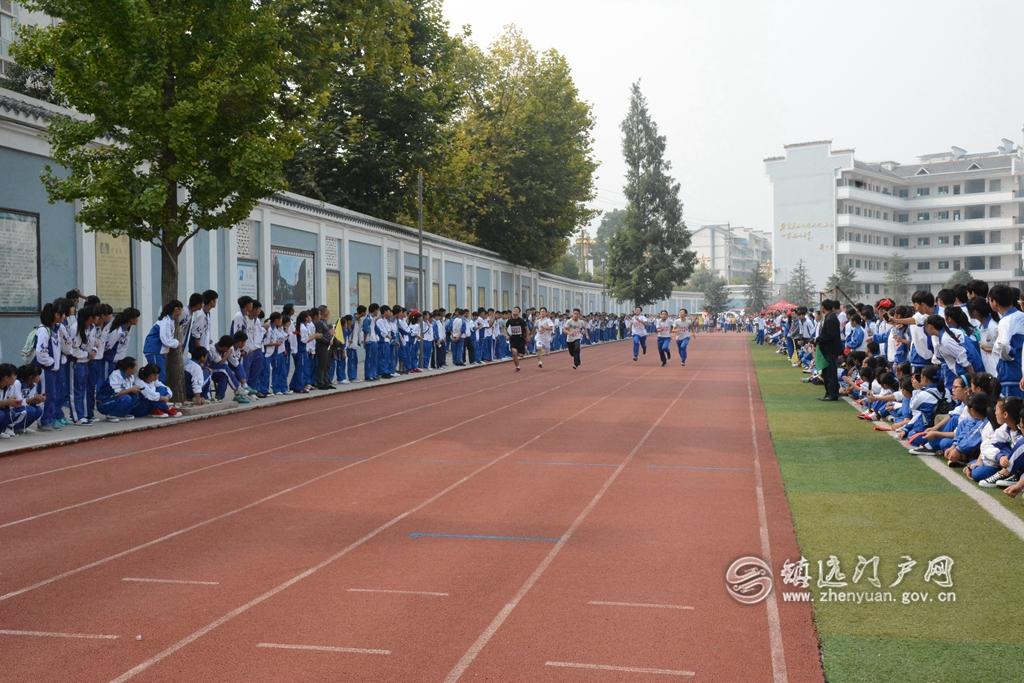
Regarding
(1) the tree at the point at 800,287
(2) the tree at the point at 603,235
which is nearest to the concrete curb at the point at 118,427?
(1) the tree at the point at 800,287

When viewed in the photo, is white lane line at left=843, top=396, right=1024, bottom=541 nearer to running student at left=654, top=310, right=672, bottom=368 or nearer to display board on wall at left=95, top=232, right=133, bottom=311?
display board on wall at left=95, top=232, right=133, bottom=311

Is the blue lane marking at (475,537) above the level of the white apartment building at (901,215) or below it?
below

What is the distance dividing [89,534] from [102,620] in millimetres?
2390

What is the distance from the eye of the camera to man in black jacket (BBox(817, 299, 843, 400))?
724 inches

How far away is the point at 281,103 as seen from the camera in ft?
72.4

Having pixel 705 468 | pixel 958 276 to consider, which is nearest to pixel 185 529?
pixel 705 468

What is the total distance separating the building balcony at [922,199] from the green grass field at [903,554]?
79978 mm

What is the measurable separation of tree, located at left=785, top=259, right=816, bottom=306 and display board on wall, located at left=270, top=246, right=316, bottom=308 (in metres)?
67.7

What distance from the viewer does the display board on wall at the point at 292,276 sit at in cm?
2488

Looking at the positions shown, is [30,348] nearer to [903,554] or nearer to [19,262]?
[19,262]

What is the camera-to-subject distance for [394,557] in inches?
266

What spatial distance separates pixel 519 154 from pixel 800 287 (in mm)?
48491

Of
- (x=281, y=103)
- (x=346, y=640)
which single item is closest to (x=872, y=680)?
(x=346, y=640)

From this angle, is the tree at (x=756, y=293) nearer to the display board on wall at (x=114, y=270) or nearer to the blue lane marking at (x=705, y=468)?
the display board on wall at (x=114, y=270)
